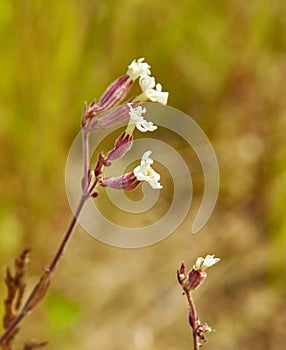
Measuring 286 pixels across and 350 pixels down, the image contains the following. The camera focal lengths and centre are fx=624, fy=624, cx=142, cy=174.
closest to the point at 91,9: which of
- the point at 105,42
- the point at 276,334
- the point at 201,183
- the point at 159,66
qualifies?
the point at 105,42

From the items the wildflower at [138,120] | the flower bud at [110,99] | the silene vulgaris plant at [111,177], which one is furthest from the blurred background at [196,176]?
the wildflower at [138,120]

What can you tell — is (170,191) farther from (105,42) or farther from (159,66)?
(105,42)

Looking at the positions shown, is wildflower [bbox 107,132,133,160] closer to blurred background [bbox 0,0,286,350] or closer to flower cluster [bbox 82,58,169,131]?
flower cluster [bbox 82,58,169,131]

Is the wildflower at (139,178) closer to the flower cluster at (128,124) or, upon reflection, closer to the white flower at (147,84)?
the flower cluster at (128,124)

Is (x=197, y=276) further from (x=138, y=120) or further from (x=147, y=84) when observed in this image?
(x=147, y=84)

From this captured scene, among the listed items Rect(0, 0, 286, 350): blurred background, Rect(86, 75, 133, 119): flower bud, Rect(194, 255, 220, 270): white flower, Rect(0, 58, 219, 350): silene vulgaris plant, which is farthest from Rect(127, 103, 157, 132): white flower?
Rect(0, 0, 286, 350): blurred background

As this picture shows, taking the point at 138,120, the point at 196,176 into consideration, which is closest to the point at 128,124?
the point at 138,120
